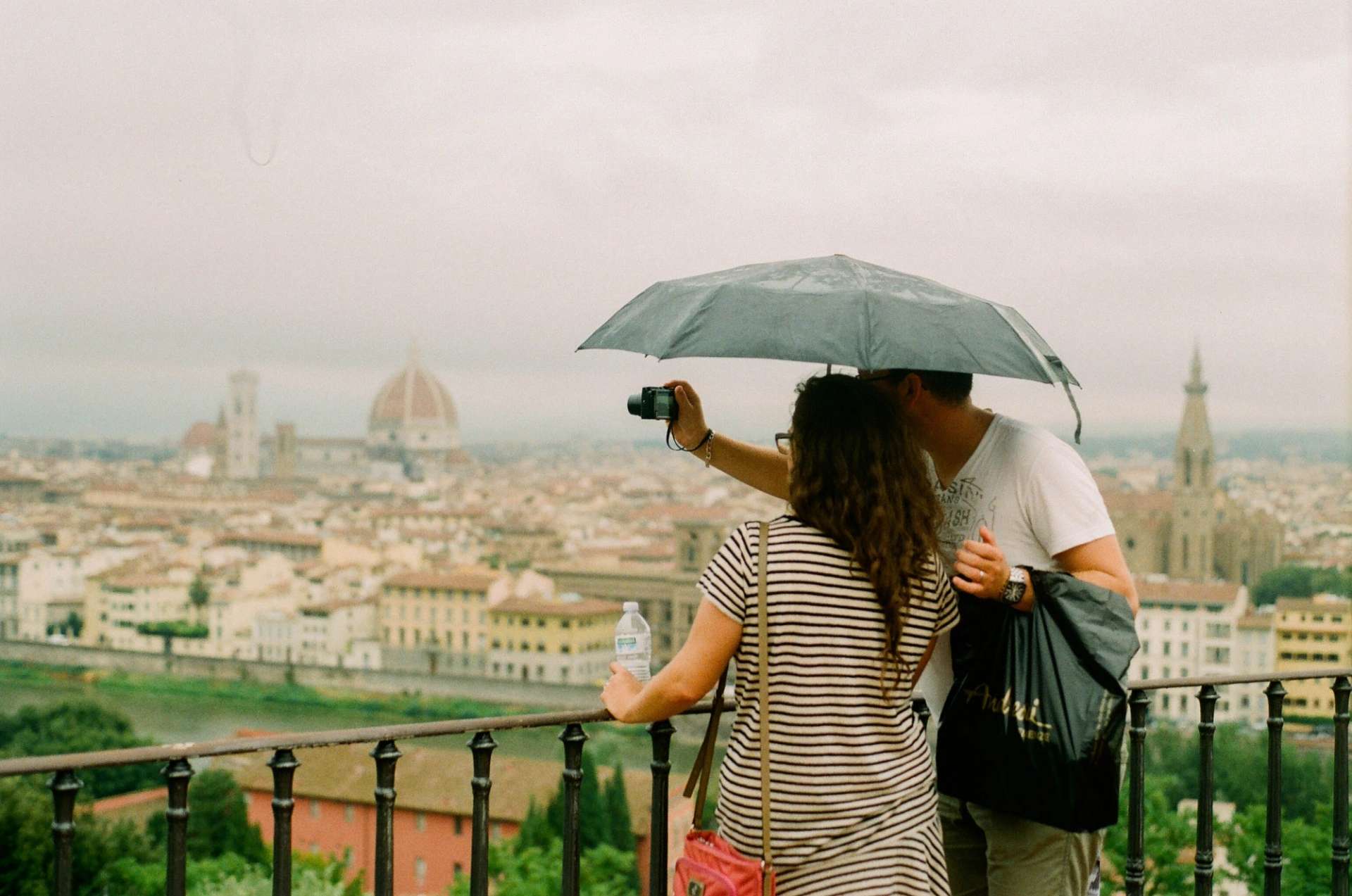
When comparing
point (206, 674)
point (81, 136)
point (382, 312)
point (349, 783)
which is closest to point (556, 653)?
point (206, 674)

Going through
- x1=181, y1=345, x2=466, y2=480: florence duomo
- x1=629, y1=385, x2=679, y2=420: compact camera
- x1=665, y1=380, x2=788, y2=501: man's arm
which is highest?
x1=629, y1=385, x2=679, y2=420: compact camera

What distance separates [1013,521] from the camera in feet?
5.03

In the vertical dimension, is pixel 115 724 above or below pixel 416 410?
below

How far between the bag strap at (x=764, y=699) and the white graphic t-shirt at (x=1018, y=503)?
0.86ft

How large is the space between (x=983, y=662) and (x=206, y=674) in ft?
176

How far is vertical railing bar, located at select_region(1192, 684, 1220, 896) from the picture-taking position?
2.02 m

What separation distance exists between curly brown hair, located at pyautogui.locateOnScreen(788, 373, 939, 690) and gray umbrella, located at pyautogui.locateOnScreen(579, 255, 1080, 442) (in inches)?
1.6

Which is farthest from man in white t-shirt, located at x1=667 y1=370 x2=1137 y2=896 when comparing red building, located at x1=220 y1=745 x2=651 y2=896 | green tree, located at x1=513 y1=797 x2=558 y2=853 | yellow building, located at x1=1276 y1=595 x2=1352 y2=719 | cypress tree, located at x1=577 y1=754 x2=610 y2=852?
yellow building, located at x1=1276 y1=595 x2=1352 y2=719

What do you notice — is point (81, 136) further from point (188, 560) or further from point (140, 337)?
point (188, 560)

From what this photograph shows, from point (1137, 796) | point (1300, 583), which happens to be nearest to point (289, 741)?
point (1137, 796)

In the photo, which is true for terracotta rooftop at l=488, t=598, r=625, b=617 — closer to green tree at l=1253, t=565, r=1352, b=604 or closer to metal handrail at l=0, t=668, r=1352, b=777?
green tree at l=1253, t=565, r=1352, b=604

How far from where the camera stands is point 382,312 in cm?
8056

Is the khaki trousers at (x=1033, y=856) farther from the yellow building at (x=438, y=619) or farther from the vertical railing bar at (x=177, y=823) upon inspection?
the yellow building at (x=438, y=619)

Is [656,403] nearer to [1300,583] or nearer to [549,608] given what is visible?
[549,608]
